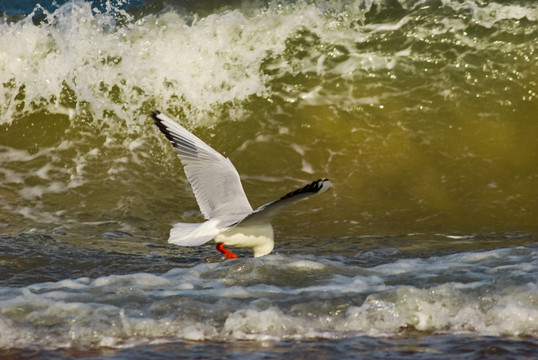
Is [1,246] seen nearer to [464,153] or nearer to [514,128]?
[464,153]

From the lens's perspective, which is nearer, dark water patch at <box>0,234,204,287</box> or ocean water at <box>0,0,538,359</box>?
ocean water at <box>0,0,538,359</box>

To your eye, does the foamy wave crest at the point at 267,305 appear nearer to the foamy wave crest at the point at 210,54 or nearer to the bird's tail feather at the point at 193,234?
the bird's tail feather at the point at 193,234

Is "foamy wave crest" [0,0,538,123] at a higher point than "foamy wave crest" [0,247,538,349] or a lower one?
higher

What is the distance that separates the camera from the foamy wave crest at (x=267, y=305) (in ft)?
13.6

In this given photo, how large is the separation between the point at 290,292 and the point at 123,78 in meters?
5.02

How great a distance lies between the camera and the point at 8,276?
5.14m

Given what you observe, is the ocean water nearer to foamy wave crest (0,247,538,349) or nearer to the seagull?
foamy wave crest (0,247,538,349)

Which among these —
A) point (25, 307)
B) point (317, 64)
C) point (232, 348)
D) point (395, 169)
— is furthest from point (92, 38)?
point (232, 348)

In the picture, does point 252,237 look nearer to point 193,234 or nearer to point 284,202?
point 193,234

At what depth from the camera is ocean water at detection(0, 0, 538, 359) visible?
13.8 feet

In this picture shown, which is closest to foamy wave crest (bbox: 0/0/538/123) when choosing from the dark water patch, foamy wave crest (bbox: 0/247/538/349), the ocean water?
the ocean water

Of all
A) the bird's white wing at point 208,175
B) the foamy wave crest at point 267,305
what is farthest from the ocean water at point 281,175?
the bird's white wing at point 208,175

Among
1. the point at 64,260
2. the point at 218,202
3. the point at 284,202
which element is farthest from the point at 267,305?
the point at 64,260

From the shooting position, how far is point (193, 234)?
5324mm
